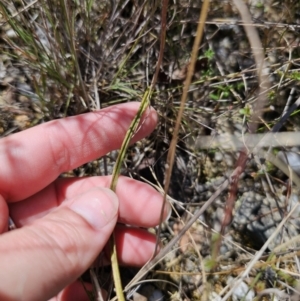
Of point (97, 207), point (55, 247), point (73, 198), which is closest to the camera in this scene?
point (55, 247)

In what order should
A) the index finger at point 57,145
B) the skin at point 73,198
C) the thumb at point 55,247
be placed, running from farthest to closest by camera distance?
1. the index finger at point 57,145
2. the skin at point 73,198
3. the thumb at point 55,247

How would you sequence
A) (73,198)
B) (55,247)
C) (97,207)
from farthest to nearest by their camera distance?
(73,198) → (97,207) → (55,247)

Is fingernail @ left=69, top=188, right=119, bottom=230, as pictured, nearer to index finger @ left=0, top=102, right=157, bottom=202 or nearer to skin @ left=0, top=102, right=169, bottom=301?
skin @ left=0, top=102, right=169, bottom=301

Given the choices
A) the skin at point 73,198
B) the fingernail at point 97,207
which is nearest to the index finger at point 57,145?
the skin at point 73,198

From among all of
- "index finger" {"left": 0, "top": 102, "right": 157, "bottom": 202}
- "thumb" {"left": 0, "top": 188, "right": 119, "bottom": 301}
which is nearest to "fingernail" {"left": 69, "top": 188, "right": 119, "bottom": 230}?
"thumb" {"left": 0, "top": 188, "right": 119, "bottom": 301}

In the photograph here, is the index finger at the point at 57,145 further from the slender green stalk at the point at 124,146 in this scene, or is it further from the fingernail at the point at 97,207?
the fingernail at the point at 97,207

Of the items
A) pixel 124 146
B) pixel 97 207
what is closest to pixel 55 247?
pixel 97 207

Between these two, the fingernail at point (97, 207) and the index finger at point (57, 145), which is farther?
the index finger at point (57, 145)

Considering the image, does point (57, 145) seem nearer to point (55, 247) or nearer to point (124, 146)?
point (124, 146)
